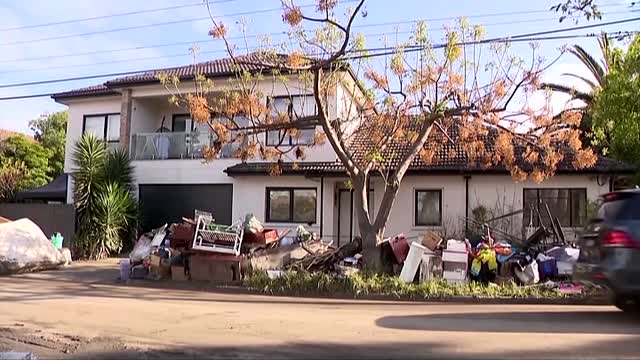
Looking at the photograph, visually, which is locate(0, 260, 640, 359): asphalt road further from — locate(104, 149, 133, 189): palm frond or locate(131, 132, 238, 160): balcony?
locate(131, 132, 238, 160): balcony

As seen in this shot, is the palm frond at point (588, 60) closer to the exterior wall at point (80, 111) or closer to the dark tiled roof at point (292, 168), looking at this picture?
the dark tiled roof at point (292, 168)

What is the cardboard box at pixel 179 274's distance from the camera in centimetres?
1684

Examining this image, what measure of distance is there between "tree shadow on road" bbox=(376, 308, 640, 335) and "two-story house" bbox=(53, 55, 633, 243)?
9.35 m

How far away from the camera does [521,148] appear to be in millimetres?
19703

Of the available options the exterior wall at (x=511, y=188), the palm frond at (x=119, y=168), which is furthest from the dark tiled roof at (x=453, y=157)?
the palm frond at (x=119, y=168)

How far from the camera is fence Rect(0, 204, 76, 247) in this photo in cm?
2281

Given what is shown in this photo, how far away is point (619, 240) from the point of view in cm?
875

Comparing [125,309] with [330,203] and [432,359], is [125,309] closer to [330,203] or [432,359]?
[432,359]

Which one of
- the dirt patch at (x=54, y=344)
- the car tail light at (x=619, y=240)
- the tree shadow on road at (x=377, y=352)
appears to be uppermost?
the car tail light at (x=619, y=240)

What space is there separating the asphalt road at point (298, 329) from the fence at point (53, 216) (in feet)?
30.0

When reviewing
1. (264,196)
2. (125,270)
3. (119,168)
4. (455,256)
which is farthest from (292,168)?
(455,256)

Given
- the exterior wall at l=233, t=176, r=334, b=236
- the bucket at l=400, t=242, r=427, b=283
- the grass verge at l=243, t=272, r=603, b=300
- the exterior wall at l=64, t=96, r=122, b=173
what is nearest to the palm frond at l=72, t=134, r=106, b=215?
the exterior wall at l=64, t=96, r=122, b=173

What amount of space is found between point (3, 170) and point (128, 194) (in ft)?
46.6

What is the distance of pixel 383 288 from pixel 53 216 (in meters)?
14.2
